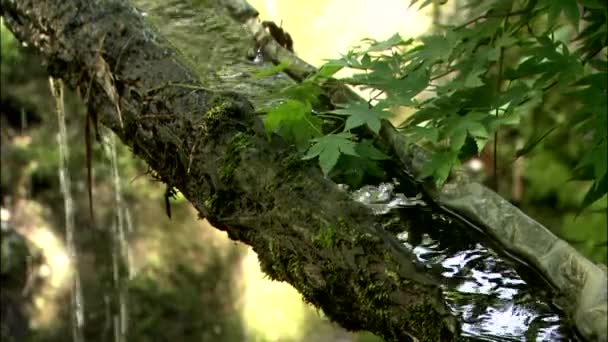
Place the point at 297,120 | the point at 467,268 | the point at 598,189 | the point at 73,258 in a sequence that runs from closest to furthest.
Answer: the point at 598,189 → the point at 467,268 → the point at 297,120 → the point at 73,258

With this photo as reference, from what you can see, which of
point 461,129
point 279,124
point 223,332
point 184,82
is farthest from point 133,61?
point 223,332

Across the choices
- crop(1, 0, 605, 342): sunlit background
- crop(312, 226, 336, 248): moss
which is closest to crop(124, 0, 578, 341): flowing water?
crop(312, 226, 336, 248): moss

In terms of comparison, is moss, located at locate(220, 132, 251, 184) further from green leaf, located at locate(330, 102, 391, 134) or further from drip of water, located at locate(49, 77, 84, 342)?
drip of water, located at locate(49, 77, 84, 342)

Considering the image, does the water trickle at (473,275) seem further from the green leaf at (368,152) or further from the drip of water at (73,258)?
the drip of water at (73,258)

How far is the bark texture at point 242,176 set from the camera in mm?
1228

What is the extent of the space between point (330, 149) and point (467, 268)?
32 centimetres

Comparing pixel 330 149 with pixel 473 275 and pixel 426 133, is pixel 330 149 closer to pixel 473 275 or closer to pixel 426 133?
pixel 426 133

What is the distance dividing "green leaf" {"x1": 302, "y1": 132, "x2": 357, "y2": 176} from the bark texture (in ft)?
0.27

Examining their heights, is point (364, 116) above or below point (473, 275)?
above

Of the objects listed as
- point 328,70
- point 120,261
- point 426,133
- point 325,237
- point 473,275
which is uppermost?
point 120,261

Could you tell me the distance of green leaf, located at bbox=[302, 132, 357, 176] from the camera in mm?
1312

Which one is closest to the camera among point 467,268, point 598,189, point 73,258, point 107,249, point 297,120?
point 598,189

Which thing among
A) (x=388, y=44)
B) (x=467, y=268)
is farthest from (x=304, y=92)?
(x=467, y=268)

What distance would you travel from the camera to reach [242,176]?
1.48 m
